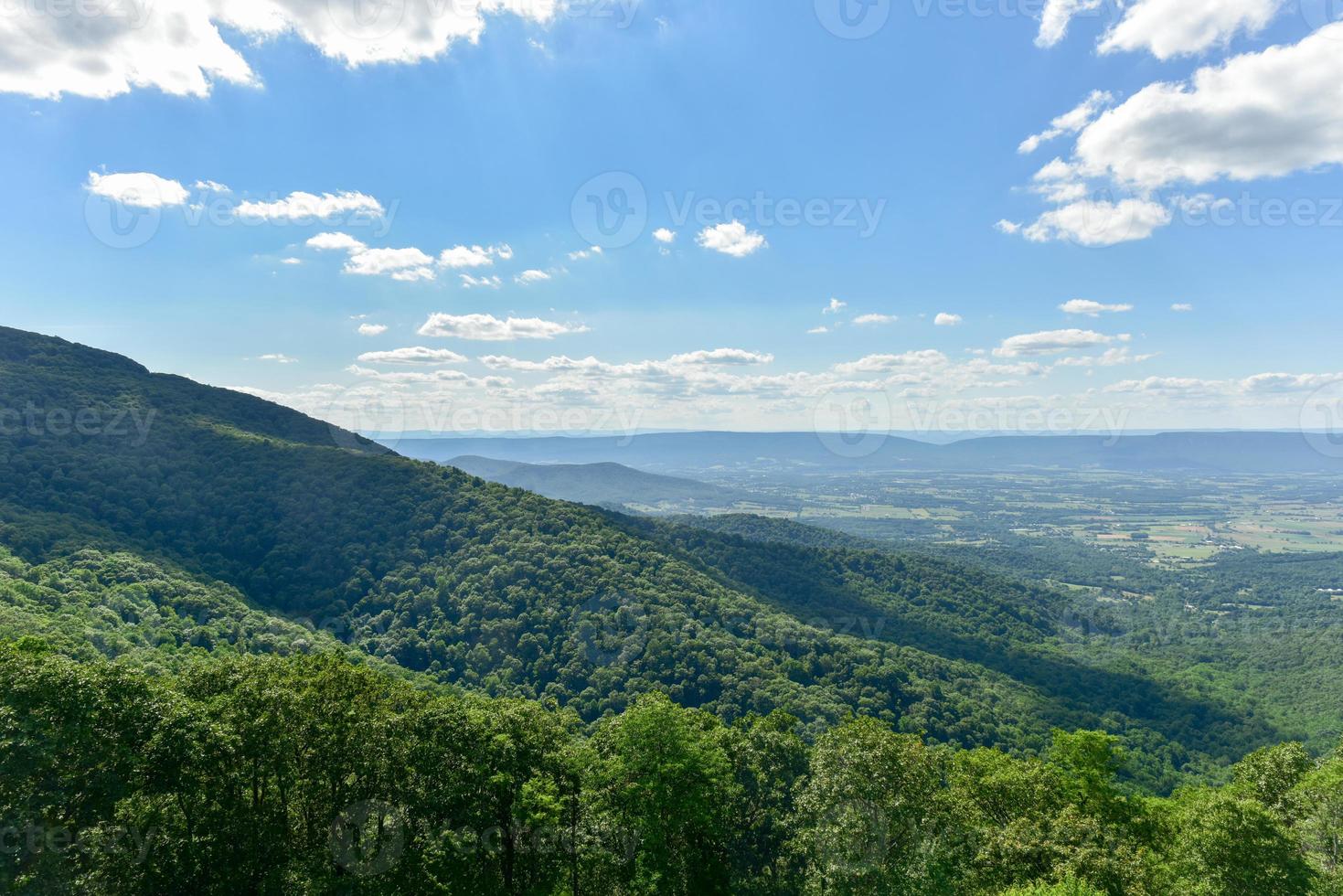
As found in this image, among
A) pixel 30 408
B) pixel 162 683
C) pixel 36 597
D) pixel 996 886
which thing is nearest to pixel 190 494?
pixel 30 408

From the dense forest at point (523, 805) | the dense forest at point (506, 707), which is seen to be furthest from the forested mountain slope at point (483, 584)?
the dense forest at point (523, 805)

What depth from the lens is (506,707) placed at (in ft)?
85.8

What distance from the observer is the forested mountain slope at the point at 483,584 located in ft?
264

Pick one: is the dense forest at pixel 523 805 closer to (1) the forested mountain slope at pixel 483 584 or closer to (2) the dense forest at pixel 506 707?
(2) the dense forest at pixel 506 707

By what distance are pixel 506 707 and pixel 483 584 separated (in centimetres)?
7024

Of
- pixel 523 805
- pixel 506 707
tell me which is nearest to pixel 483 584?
pixel 506 707

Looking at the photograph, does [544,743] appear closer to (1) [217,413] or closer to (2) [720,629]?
(2) [720,629]

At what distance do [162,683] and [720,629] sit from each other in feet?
264

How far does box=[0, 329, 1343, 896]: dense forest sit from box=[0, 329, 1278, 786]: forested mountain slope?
0.60 meters

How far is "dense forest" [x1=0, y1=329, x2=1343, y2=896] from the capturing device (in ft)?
63.3

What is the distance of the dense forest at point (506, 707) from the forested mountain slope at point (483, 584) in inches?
23.5

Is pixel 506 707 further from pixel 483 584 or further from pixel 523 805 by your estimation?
pixel 483 584

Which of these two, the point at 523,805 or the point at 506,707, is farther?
the point at 506,707

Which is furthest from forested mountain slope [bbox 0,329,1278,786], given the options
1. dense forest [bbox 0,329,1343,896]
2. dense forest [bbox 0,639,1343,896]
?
dense forest [bbox 0,639,1343,896]
